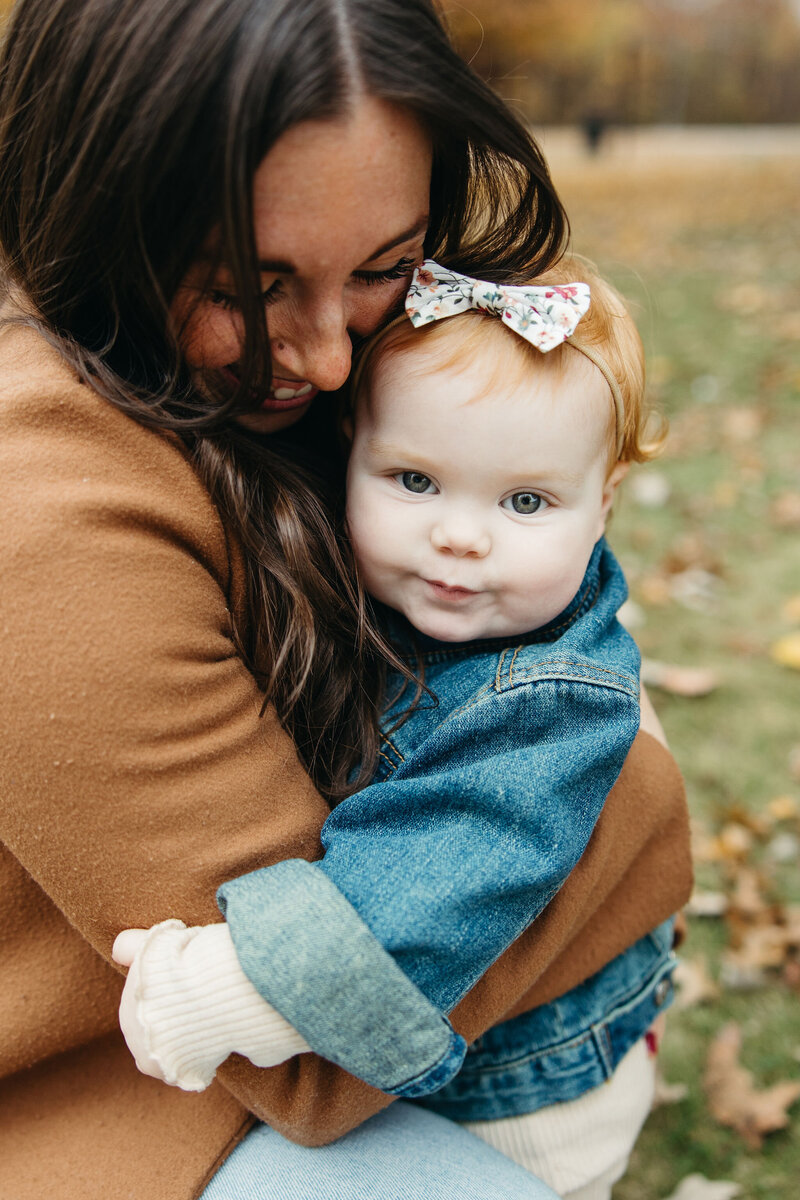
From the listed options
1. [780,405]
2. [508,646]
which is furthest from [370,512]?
[780,405]

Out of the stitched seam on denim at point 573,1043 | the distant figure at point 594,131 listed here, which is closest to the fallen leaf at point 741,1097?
the stitched seam on denim at point 573,1043

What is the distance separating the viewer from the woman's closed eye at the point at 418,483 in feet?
5.31

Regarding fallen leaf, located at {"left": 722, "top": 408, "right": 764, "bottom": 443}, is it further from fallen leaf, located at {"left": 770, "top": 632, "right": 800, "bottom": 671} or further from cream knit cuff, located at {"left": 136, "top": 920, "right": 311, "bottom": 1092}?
cream knit cuff, located at {"left": 136, "top": 920, "right": 311, "bottom": 1092}

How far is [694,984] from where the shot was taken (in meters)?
2.58

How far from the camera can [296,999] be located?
1245 mm

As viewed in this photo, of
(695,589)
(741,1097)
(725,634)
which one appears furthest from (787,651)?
(741,1097)

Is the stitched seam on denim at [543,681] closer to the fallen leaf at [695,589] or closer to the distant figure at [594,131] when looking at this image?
the fallen leaf at [695,589]

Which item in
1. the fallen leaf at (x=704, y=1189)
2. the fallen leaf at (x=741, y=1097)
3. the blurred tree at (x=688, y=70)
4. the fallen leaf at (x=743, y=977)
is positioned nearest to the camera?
the fallen leaf at (x=704, y=1189)

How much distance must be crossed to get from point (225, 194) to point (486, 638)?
785mm

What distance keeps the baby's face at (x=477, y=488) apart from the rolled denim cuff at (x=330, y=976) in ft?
1.65

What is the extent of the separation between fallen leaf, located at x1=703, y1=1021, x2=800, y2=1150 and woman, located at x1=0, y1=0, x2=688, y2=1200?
1.00 metres

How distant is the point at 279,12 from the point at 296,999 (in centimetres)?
114

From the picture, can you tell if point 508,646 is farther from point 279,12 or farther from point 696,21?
point 696,21

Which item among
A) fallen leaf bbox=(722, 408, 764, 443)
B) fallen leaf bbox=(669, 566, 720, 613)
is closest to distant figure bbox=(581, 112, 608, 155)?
fallen leaf bbox=(722, 408, 764, 443)
